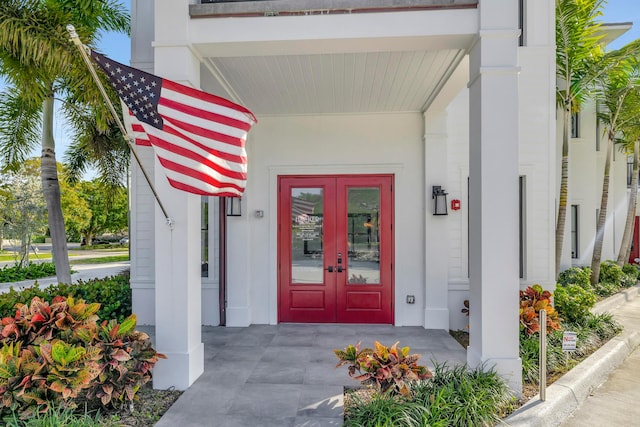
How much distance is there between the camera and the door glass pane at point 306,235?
6.46 metres

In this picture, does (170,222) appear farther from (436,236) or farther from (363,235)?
(436,236)

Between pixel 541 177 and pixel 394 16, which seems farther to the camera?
pixel 541 177

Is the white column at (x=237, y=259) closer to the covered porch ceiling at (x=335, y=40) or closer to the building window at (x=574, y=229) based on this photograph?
the covered porch ceiling at (x=335, y=40)

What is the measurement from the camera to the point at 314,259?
6.46 m

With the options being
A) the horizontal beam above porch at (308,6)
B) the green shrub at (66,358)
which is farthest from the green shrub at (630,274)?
the green shrub at (66,358)

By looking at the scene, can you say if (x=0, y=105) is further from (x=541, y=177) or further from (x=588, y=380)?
(x=588, y=380)

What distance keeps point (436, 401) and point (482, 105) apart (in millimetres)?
2718

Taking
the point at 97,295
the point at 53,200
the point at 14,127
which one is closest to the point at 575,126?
the point at 97,295

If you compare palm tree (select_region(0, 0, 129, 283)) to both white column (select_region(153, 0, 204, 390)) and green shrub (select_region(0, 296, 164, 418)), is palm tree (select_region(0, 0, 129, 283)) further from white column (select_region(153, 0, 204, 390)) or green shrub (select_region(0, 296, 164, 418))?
green shrub (select_region(0, 296, 164, 418))

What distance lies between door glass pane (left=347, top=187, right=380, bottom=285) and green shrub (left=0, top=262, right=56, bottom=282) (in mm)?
11767

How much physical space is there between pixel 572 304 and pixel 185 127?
602 cm

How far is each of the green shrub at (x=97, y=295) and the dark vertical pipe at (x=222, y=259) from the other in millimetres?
1385

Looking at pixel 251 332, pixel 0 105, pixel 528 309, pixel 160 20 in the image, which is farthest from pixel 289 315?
pixel 0 105

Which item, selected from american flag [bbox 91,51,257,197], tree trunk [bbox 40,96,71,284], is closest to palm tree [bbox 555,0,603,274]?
american flag [bbox 91,51,257,197]
